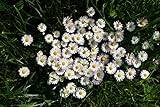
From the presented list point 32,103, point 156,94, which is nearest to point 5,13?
point 32,103

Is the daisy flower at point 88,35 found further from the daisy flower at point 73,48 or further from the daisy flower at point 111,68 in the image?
the daisy flower at point 111,68

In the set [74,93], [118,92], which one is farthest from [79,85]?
[118,92]

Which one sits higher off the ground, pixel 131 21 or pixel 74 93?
pixel 131 21

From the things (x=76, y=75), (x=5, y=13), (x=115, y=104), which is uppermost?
(x=5, y=13)

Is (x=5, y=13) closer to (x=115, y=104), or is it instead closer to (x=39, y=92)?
(x=39, y=92)

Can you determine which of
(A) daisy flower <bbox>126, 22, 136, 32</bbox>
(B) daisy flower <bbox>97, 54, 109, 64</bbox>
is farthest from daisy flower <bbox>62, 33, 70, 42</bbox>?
(A) daisy flower <bbox>126, 22, 136, 32</bbox>

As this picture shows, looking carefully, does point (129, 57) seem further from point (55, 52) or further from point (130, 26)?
point (55, 52)

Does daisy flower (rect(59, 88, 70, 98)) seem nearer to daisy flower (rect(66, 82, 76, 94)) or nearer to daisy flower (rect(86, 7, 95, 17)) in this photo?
daisy flower (rect(66, 82, 76, 94))
